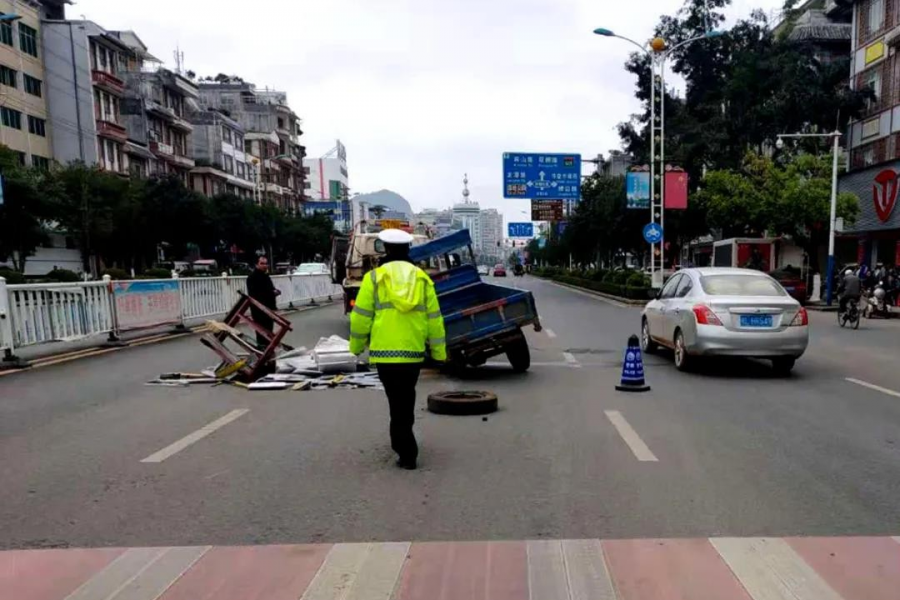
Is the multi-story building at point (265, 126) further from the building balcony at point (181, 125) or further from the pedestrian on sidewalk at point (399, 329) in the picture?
the pedestrian on sidewalk at point (399, 329)

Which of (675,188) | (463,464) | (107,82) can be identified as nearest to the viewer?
(463,464)

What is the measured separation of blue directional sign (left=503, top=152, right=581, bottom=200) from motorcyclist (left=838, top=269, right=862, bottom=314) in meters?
19.0

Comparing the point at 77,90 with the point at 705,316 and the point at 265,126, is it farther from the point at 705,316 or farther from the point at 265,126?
the point at 705,316

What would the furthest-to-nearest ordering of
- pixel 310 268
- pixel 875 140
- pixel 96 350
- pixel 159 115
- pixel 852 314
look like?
pixel 159 115
pixel 310 268
pixel 875 140
pixel 852 314
pixel 96 350

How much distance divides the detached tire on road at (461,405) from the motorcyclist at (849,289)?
1276 centimetres

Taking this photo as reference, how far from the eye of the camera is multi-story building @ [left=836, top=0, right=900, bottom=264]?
26.5 metres

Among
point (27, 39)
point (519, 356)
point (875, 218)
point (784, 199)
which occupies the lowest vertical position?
point (519, 356)

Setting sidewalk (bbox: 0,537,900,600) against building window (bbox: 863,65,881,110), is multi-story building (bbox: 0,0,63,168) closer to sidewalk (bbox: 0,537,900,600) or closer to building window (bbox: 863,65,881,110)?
sidewalk (bbox: 0,537,900,600)

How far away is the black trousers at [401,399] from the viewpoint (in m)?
5.00

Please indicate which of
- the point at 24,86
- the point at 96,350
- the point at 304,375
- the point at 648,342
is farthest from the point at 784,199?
the point at 24,86

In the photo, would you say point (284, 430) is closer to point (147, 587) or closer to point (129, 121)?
point (147, 587)

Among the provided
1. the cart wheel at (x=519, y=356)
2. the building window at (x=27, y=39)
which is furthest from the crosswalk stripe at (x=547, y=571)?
the building window at (x=27, y=39)

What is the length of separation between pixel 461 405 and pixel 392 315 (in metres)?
2.34

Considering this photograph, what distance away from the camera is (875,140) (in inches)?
1251
